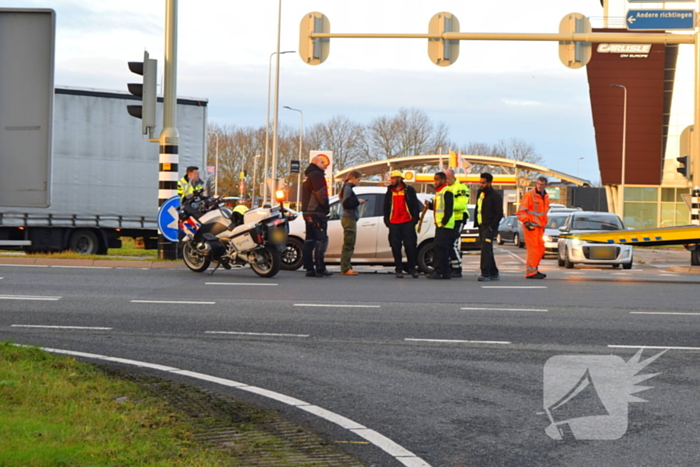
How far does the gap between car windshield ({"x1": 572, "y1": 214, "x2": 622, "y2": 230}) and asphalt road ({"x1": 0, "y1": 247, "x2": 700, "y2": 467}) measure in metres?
9.25

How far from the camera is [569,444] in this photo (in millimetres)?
5422

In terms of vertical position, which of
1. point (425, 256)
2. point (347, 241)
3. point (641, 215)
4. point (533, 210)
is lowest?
point (425, 256)

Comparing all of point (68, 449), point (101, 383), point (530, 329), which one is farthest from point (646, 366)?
point (68, 449)

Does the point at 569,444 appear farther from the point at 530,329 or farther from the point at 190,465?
the point at 530,329

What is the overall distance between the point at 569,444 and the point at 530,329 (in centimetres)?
457

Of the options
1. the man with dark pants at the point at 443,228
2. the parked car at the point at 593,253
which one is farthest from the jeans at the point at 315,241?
the parked car at the point at 593,253

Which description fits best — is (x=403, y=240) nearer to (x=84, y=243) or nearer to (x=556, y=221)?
(x=84, y=243)

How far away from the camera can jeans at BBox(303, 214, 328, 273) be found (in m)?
16.1

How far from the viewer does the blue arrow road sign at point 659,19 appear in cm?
1997

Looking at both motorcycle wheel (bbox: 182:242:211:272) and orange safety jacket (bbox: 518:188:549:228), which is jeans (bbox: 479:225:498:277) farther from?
motorcycle wheel (bbox: 182:242:211:272)

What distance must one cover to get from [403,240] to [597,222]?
10.1m

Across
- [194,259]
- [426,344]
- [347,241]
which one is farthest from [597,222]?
[426,344]

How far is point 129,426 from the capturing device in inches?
210

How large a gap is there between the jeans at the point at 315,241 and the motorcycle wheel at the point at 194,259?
5.62 ft
